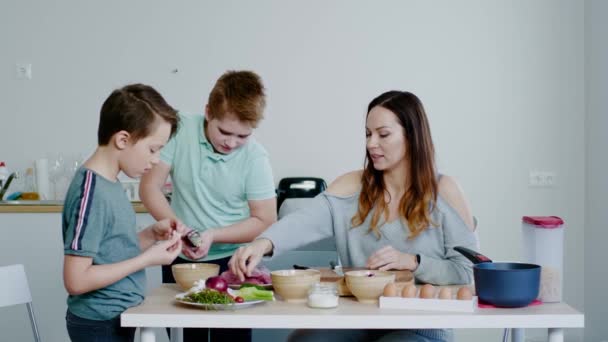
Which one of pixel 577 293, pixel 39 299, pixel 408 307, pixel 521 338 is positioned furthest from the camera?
pixel 577 293

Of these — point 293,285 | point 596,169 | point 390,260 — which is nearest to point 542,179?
point 596,169

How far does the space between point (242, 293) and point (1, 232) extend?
2.19 m

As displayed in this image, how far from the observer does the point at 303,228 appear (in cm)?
197

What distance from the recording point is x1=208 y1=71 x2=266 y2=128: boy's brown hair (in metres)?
1.98

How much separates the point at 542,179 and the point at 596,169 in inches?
11.8

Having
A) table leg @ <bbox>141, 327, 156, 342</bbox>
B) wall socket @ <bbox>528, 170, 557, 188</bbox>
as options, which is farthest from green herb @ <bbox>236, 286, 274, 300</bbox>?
wall socket @ <bbox>528, 170, 557, 188</bbox>

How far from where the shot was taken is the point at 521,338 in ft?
5.78

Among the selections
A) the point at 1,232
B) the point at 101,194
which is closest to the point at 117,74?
the point at 1,232

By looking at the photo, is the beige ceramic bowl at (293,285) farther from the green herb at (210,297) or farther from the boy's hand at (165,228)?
the boy's hand at (165,228)

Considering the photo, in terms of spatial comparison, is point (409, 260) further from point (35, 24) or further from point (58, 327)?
point (35, 24)

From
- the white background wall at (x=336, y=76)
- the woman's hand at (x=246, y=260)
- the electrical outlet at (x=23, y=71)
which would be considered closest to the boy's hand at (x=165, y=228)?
the woman's hand at (x=246, y=260)

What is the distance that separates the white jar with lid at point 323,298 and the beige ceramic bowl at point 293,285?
0.04 meters

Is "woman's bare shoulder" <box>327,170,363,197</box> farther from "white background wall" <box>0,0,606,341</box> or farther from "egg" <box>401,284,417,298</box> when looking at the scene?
"white background wall" <box>0,0,606,341</box>

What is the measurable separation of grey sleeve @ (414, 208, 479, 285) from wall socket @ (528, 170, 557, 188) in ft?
7.33
